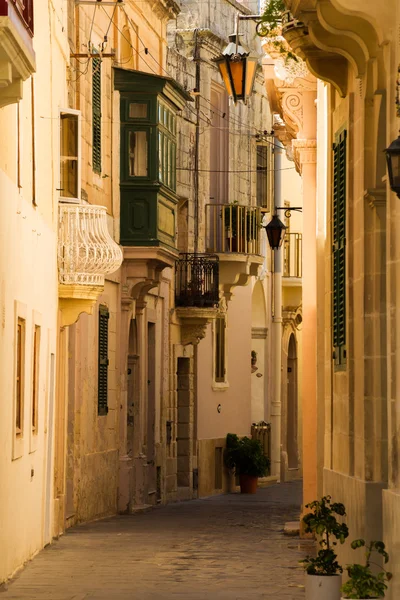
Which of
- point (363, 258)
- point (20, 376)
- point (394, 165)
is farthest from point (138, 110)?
point (394, 165)

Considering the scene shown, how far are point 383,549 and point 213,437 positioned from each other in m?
24.5

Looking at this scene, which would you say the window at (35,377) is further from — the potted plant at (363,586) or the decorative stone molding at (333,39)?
the potted plant at (363,586)

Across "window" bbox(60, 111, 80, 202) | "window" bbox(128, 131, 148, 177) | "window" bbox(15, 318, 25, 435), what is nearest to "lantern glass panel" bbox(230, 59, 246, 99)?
"window" bbox(60, 111, 80, 202)

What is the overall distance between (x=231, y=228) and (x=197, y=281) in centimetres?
214

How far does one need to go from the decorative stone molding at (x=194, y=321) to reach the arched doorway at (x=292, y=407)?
11.0 m

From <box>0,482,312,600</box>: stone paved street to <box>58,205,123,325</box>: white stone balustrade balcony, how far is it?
3285 mm

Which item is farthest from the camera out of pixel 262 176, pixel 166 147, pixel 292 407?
pixel 292 407

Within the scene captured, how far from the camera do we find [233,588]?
590 inches

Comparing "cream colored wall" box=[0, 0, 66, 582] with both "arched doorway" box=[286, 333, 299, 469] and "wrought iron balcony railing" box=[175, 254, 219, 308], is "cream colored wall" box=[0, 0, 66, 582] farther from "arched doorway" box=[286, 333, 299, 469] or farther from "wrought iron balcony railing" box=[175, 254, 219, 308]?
"arched doorway" box=[286, 333, 299, 469]

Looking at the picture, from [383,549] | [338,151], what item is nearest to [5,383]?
[338,151]

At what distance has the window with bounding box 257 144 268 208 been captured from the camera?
38.2m

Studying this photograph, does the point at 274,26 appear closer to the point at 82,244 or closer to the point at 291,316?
the point at 82,244

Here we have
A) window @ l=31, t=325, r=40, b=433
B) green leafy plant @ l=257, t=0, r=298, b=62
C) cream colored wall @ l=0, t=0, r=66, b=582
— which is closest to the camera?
cream colored wall @ l=0, t=0, r=66, b=582

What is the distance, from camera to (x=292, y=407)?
4303 cm
